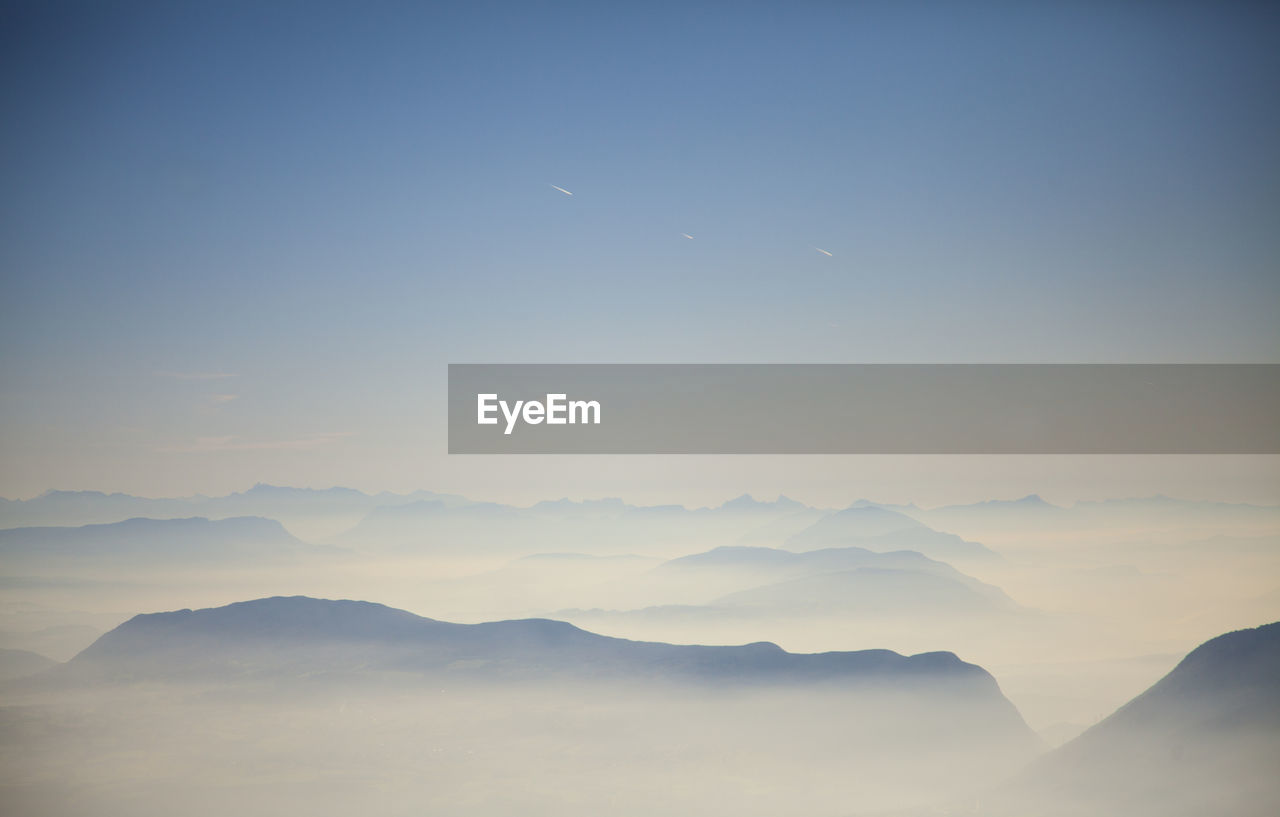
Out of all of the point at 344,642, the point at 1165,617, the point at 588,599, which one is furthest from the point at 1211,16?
the point at 344,642

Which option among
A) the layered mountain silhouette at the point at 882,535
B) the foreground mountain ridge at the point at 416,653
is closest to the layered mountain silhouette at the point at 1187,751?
the foreground mountain ridge at the point at 416,653

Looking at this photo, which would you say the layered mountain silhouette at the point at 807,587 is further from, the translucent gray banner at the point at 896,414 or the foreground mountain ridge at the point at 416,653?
the translucent gray banner at the point at 896,414

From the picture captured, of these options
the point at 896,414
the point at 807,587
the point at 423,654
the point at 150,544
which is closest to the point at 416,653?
the point at 423,654

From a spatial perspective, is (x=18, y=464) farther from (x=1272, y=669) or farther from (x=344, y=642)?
(x=1272, y=669)

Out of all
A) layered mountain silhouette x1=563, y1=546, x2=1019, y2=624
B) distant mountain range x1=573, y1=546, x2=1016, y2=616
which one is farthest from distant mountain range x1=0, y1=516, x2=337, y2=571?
distant mountain range x1=573, y1=546, x2=1016, y2=616

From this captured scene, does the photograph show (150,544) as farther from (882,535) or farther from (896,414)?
(896,414)
